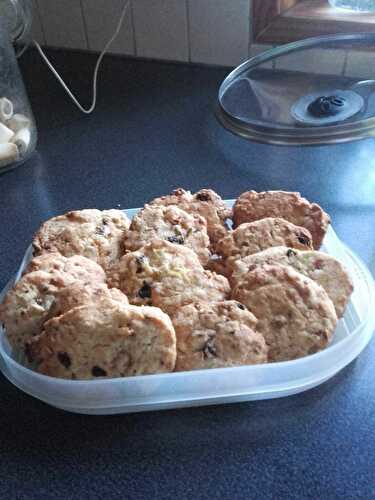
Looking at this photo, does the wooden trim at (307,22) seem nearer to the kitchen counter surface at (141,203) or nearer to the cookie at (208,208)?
the kitchen counter surface at (141,203)

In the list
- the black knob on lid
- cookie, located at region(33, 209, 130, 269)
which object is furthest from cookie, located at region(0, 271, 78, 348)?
the black knob on lid

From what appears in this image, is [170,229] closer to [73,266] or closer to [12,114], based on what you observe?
[73,266]

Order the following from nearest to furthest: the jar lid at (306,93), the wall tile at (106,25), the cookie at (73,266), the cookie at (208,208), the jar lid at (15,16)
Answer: the cookie at (73,266) < the cookie at (208,208) < the jar lid at (306,93) < the jar lid at (15,16) < the wall tile at (106,25)

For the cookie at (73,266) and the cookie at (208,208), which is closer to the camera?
the cookie at (73,266)

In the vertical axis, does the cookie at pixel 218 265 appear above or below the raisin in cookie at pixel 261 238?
below

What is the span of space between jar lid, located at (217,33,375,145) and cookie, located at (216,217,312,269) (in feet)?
1.10

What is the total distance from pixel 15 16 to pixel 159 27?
0.37m

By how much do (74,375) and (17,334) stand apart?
101 mm

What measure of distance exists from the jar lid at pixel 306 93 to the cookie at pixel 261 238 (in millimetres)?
336

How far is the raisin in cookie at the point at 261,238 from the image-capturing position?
2.33 ft

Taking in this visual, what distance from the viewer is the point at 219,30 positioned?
4.35ft

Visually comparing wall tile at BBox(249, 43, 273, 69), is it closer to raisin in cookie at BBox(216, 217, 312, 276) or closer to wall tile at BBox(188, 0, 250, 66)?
wall tile at BBox(188, 0, 250, 66)

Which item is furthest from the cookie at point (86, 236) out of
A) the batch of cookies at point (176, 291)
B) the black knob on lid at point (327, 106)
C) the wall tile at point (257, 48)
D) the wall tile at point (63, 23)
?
the wall tile at point (63, 23)

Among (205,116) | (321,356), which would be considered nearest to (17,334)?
(321,356)
